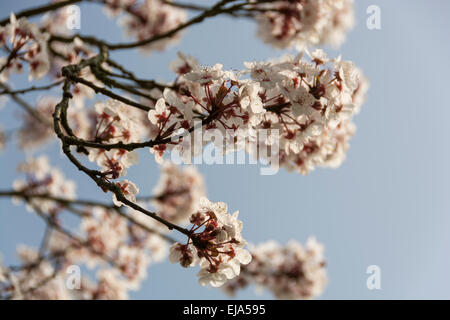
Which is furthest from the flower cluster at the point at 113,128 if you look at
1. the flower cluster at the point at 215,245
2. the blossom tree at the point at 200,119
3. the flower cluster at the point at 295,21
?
the flower cluster at the point at 295,21

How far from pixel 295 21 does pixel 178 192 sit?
13.8ft

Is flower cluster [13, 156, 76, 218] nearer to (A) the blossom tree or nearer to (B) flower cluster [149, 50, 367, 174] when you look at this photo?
(A) the blossom tree

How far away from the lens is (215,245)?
1970mm

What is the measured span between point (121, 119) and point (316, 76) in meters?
1.49

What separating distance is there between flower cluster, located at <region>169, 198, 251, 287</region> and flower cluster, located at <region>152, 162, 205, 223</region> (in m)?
4.98

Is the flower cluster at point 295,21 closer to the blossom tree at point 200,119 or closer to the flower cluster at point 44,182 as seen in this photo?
the blossom tree at point 200,119

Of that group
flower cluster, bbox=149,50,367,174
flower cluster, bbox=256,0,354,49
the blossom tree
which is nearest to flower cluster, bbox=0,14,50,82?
the blossom tree

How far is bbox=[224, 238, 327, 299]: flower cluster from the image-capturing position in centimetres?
654

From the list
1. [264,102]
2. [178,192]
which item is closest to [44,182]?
[178,192]

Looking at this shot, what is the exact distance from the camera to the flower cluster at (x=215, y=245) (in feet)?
6.49

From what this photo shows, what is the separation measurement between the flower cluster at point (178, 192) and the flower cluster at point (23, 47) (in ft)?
12.8
